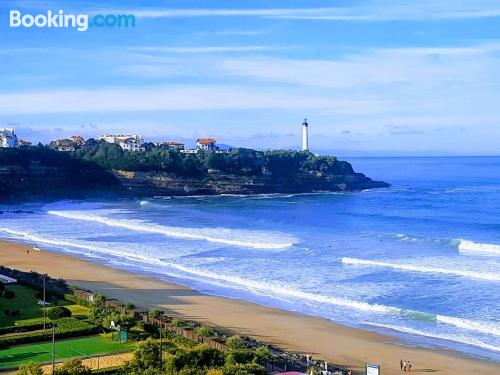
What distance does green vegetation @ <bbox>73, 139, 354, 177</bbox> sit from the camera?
338 feet

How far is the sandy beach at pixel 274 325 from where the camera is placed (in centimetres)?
2278

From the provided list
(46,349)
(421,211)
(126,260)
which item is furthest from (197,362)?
(421,211)

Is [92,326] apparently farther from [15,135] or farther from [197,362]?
[15,135]

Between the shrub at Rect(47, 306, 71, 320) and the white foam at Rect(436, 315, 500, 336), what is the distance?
15.1 m

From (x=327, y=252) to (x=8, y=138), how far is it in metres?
113

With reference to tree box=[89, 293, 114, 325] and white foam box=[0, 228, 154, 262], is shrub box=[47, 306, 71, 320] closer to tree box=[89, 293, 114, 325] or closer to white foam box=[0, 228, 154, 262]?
tree box=[89, 293, 114, 325]

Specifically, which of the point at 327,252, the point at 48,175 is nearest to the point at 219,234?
the point at 327,252

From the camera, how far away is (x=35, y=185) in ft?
305

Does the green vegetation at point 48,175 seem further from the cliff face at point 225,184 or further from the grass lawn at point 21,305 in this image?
the grass lawn at point 21,305

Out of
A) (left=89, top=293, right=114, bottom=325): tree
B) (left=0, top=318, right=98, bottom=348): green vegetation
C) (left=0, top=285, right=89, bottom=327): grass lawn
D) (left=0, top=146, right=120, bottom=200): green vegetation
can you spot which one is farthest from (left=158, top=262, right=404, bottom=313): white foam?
(left=0, top=146, right=120, bottom=200): green vegetation

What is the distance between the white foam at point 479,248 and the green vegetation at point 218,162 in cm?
6169

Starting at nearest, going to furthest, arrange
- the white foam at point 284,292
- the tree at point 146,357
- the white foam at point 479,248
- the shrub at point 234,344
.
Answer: the tree at point 146,357 < the shrub at point 234,344 < the white foam at point 284,292 < the white foam at point 479,248

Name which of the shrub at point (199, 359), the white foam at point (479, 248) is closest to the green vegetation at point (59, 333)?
the shrub at point (199, 359)

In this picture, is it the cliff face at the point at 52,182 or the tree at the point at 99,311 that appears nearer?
the tree at the point at 99,311
